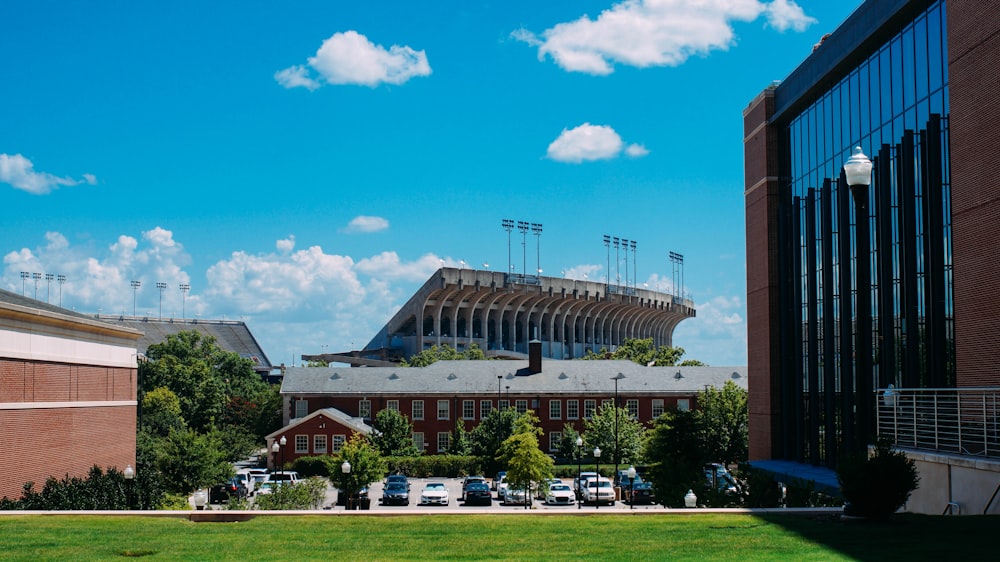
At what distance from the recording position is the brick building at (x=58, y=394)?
109 ft

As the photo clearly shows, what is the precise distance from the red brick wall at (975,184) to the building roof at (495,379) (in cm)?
5297

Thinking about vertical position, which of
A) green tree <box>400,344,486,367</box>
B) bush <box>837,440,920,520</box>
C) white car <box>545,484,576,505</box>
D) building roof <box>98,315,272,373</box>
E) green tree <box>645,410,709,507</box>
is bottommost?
white car <box>545,484,576,505</box>

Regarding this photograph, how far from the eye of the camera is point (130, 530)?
54.6 ft

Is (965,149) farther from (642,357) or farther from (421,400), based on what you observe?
(642,357)

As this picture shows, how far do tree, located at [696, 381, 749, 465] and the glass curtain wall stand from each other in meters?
18.6

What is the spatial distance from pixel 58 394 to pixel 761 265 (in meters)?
32.6

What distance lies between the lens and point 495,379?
83188mm

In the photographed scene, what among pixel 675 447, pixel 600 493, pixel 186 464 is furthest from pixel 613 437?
pixel 186 464

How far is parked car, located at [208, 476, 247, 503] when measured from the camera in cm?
4834

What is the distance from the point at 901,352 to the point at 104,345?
31990 mm

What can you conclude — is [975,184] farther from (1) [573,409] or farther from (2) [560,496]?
(1) [573,409]

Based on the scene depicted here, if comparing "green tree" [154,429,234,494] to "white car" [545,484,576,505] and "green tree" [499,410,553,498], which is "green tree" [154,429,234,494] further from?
"white car" [545,484,576,505]

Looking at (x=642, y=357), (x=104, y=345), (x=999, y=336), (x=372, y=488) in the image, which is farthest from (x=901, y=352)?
(x=642, y=357)

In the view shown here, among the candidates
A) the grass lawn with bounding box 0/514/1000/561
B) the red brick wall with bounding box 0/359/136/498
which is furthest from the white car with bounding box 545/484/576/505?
the grass lawn with bounding box 0/514/1000/561
